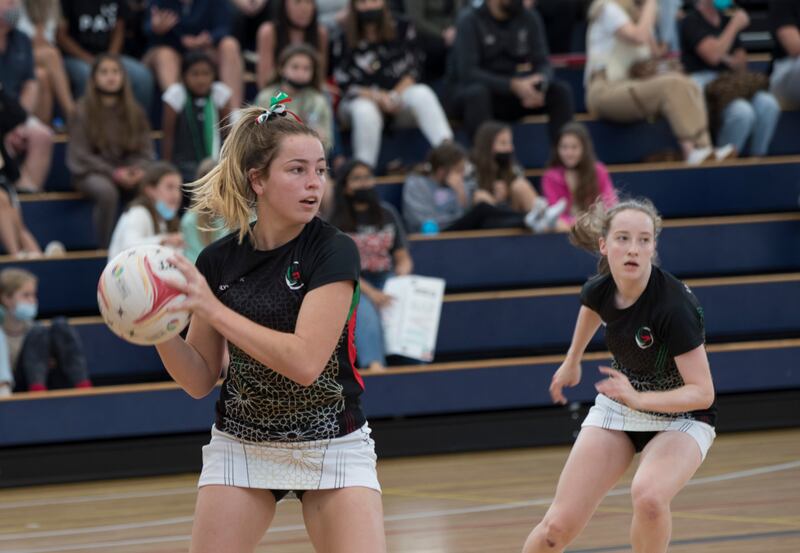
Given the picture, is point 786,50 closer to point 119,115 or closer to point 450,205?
point 450,205

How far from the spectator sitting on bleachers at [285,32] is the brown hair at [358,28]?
0.75 feet

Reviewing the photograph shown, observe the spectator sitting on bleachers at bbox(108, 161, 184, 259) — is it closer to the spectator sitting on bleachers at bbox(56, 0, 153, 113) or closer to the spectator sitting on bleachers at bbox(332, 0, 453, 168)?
the spectator sitting on bleachers at bbox(56, 0, 153, 113)

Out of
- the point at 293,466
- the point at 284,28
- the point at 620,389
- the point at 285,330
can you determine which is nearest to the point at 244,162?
the point at 285,330

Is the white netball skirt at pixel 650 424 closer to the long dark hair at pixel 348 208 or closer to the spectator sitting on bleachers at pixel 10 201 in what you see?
the long dark hair at pixel 348 208

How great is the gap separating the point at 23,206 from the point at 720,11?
6.04 m

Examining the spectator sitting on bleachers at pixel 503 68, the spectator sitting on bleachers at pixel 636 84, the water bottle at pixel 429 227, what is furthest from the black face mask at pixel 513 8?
the water bottle at pixel 429 227

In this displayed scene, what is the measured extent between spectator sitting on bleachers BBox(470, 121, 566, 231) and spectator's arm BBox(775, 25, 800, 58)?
2686 mm

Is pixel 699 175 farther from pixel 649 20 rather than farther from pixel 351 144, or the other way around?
pixel 351 144

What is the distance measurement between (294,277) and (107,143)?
19.0ft

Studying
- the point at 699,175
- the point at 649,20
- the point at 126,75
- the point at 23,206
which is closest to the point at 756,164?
the point at 699,175

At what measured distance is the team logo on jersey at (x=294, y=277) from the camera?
3.10m

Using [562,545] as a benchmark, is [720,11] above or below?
above

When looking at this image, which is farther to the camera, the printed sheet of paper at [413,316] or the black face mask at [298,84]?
the black face mask at [298,84]

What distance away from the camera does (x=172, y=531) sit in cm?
577
